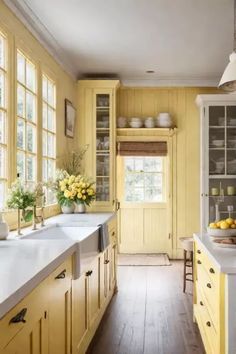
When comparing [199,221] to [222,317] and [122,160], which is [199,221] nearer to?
[122,160]

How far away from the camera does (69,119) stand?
18.8 feet

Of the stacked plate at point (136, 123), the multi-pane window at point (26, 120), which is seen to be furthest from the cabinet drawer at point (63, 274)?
the stacked plate at point (136, 123)

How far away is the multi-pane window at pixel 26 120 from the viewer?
385cm

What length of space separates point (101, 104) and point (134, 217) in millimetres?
2009

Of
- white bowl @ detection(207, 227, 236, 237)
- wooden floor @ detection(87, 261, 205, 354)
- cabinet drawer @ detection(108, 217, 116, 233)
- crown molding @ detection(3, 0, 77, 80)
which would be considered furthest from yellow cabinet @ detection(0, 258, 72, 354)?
crown molding @ detection(3, 0, 77, 80)

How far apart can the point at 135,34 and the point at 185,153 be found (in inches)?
106

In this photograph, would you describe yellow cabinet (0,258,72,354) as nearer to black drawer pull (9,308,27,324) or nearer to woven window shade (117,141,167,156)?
black drawer pull (9,308,27,324)

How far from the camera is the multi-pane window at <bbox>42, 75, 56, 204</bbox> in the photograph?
15.4ft

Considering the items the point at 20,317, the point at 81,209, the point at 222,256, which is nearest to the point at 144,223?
the point at 81,209

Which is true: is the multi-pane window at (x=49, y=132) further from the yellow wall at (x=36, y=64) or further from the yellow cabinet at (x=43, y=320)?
the yellow cabinet at (x=43, y=320)

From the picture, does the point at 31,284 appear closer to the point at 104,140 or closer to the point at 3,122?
the point at 3,122

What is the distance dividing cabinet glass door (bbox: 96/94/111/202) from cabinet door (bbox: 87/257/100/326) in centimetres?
261

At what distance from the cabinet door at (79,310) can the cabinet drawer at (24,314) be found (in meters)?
0.77

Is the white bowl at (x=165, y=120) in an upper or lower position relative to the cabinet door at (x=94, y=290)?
upper
